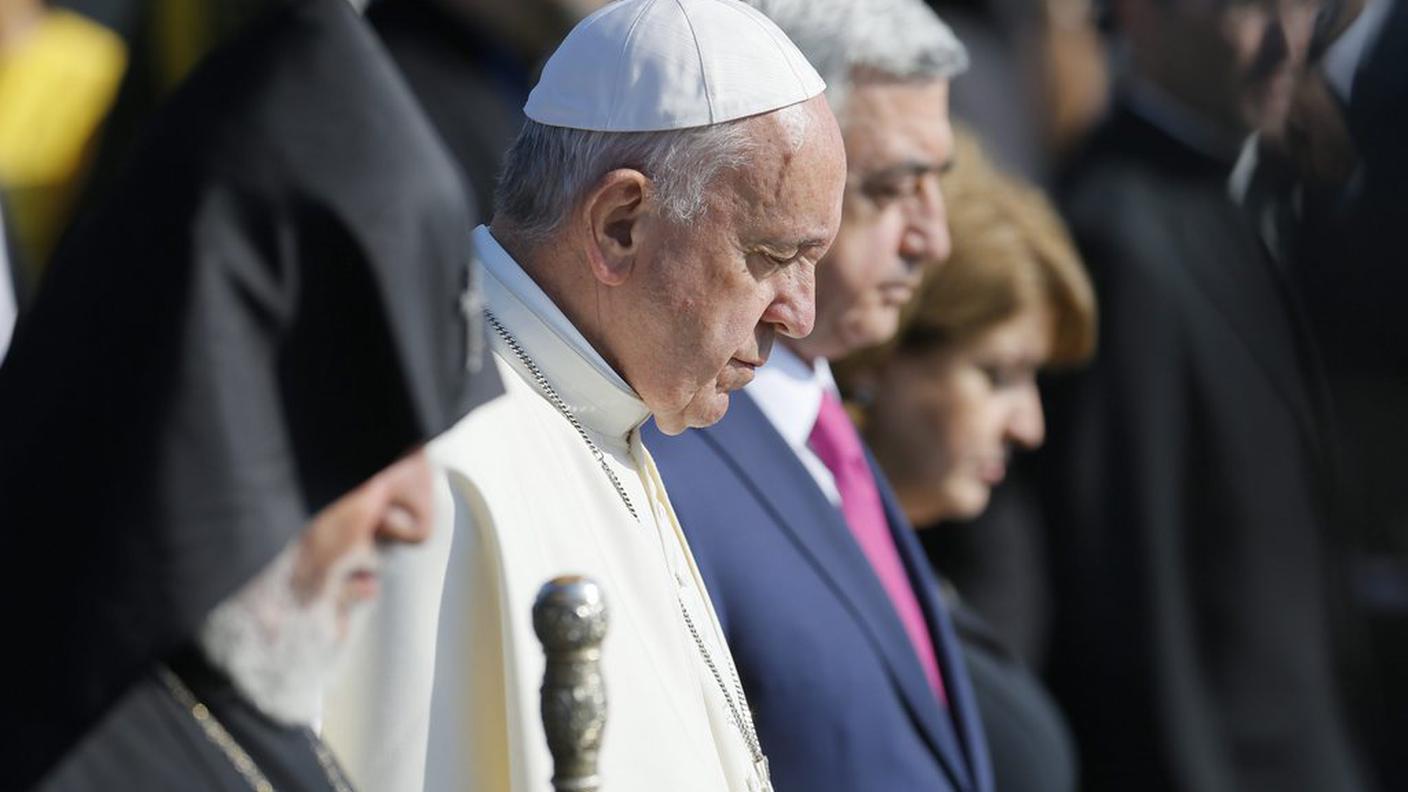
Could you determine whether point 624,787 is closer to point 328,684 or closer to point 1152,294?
point 328,684

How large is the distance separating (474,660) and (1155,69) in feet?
14.5

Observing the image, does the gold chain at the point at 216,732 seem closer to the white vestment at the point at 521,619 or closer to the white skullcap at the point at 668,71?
the white vestment at the point at 521,619

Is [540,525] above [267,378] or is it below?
below

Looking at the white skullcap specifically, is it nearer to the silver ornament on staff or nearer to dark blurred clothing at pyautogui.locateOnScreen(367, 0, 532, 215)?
the silver ornament on staff

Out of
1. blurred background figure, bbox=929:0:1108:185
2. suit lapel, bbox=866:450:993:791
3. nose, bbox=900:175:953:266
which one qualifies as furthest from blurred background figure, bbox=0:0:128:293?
blurred background figure, bbox=929:0:1108:185

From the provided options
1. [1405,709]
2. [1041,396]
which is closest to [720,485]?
[1041,396]

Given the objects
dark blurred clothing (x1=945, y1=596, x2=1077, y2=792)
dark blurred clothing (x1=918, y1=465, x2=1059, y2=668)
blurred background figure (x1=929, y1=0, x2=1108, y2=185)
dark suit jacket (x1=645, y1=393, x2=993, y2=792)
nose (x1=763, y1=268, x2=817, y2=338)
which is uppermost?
nose (x1=763, y1=268, x2=817, y2=338)

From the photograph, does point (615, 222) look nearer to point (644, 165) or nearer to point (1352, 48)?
point (644, 165)

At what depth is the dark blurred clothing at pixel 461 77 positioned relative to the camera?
5.78m

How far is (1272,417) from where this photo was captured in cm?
675

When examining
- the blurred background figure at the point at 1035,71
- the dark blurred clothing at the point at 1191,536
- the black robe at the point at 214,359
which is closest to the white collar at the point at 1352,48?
the dark blurred clothing at the point at 1191,536

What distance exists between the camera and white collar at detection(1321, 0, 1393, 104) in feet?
20.7

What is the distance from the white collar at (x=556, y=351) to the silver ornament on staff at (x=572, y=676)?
81cm

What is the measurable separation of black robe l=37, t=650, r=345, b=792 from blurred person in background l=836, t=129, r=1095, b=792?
9.03ft
